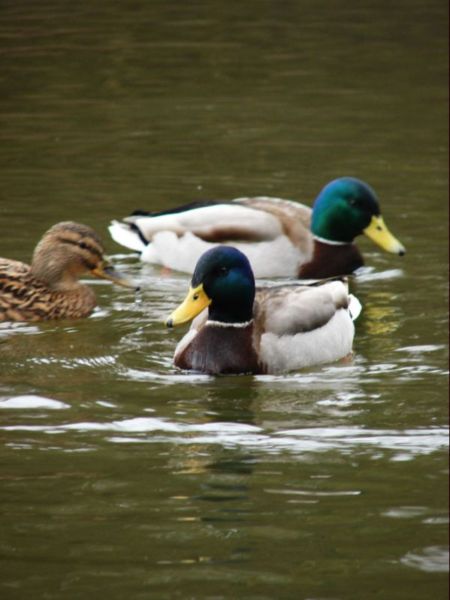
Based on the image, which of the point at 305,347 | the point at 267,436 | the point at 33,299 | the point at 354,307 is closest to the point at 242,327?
the point at 305,347

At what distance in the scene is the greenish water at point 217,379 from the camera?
20.7ft

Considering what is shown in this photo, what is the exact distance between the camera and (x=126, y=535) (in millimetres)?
6535

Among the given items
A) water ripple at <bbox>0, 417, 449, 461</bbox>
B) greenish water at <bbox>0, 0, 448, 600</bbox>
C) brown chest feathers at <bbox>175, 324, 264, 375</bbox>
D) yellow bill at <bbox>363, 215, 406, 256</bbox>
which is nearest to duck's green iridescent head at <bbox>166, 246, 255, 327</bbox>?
brown chest feathers at <bbox>175, 324, 264, 375</bbox>

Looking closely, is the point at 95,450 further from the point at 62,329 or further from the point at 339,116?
the point at 339,116

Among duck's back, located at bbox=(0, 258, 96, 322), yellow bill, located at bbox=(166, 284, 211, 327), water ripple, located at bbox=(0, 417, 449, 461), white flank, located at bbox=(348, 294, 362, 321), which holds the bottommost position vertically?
water ripple, located at bbox=(0, 417, 449, 461)

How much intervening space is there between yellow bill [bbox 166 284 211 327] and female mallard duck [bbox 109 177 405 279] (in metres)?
2.44

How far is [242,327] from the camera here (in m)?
9.34

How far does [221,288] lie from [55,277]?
1.73m

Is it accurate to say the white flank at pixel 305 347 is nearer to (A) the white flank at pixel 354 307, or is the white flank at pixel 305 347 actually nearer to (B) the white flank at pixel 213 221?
(A) the white flank at pixel 354 307

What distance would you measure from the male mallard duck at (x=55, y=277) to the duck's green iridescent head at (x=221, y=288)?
1.44 meters

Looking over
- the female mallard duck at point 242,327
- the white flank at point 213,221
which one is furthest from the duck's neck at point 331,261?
the female mallard duck at point 242,327

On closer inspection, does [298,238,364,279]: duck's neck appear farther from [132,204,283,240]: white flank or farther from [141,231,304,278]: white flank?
[132,204,283,240]: white flank

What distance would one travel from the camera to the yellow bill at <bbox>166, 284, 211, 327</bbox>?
923 cm

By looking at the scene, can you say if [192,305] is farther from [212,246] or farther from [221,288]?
[212,246]
